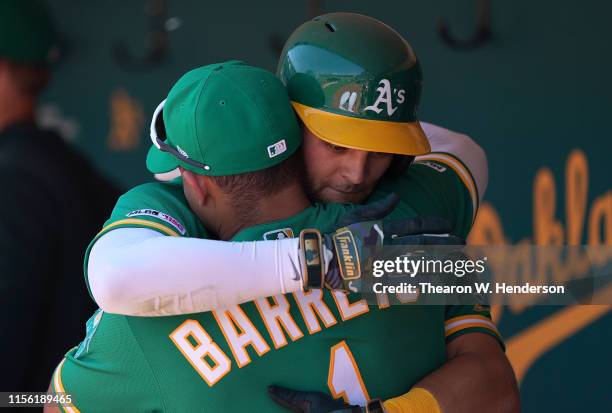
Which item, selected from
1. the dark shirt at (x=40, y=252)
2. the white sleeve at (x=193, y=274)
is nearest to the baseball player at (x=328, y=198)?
the white sleeve at (x=193, y=274)

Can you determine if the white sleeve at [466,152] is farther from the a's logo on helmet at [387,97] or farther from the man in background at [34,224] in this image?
the man in background at [34,224]

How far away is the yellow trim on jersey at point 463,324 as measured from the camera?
177 centimetres

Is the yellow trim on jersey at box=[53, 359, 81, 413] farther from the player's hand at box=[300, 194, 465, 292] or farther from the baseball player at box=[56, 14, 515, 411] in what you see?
the player's hand at box=[300, 194, 465, 292]

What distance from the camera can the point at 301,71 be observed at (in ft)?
5.65

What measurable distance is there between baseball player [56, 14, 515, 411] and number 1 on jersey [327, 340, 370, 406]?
4 centimetres

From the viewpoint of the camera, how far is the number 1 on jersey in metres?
1.48

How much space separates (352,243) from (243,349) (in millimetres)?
264

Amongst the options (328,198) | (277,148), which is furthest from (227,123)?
(328,198)

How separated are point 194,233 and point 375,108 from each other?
422mm

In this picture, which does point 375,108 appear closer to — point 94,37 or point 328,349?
point 328,349

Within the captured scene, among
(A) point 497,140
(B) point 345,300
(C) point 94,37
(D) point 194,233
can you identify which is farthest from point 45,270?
(C) point 94,37

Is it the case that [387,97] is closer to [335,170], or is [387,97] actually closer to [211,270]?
[335,170]

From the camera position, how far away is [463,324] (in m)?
1.77

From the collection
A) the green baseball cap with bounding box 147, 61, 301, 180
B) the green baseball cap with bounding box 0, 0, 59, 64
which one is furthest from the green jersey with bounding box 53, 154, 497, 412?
the green baseball cap with bounding box 0, 0, 59, 64
